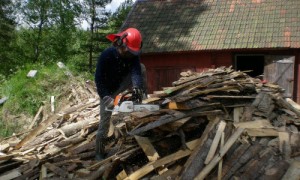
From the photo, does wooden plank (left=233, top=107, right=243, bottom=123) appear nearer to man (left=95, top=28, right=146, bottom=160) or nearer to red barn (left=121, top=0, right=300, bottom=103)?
man (left=95, top=28, right=146, bottom=160)

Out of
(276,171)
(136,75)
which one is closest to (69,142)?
(136,75)

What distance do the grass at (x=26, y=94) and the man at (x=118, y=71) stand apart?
16.9 ft

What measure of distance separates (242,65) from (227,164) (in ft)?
43.2

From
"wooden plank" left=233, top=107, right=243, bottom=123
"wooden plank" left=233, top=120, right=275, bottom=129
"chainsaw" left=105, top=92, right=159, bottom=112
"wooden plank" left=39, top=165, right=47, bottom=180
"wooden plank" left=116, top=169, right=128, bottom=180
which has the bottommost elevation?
"wooden plank" left=39, top=165, right=47, bottom=180

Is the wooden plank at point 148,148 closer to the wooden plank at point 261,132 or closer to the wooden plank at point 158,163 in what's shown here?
the wooden plank at point 158,163

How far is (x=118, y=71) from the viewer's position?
505 cm

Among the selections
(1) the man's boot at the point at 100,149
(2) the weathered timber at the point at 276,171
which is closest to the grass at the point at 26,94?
(1) the man's boot at the point at 100,149

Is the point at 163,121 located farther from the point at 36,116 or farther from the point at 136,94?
the point at 36,116

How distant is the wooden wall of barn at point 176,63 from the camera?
539 inches

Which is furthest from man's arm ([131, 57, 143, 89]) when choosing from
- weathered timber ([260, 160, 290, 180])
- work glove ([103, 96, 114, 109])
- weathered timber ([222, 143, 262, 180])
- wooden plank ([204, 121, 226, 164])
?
weathered timber ([260, 160, 290, 180])

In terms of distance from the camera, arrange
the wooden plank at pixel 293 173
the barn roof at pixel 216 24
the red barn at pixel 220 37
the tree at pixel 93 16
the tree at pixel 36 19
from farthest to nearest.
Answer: the tree at pixel 36 19 → the tree at pixel 93 16 → the barn roof at pixel 216 24 → the red barn at pixel 220 37 → the wooden plank at pixel 293 173

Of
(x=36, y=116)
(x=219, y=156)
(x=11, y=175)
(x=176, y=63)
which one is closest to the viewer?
(x=219, y=156)

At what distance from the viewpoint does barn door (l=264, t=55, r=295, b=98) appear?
12.5 meters

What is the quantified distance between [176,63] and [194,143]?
31.8 feet
